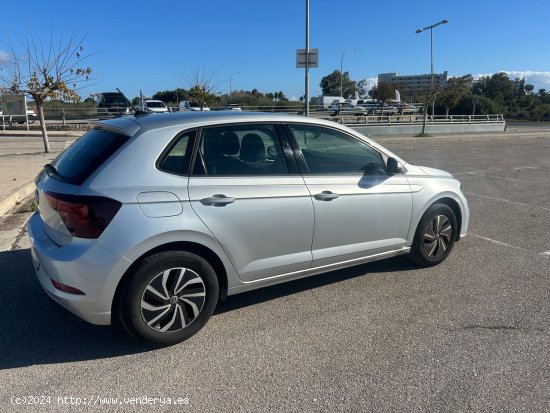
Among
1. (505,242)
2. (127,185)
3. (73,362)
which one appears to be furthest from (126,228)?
(505,242)

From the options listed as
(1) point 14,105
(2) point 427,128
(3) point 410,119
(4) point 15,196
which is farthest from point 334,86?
(4) point 15,196

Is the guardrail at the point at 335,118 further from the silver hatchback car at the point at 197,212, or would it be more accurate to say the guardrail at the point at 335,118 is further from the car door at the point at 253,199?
the car door at the point at 253,199

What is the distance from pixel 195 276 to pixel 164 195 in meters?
0.64

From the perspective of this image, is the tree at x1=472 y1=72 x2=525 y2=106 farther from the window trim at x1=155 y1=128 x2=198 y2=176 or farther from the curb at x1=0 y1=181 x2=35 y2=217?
the window trim at x1=155 y1=128 x2=198 y2=176

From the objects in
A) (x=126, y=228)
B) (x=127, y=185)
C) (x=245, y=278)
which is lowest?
(x=245, y=278)

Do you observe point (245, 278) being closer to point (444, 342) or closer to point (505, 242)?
point (444, 342)

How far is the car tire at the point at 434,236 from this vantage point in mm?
4844

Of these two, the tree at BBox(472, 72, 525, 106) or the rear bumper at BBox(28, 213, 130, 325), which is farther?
the tree at BBox(472, 72, 525, 106)

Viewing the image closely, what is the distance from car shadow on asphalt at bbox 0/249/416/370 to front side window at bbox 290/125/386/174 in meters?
1.19

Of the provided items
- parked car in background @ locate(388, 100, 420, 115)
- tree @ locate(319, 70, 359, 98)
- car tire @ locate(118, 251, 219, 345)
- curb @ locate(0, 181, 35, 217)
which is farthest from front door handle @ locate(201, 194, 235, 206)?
tree @ locate(319, 70, 359, 98)

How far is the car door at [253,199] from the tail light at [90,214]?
58cm

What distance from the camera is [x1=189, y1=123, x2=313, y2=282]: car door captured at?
351 cm

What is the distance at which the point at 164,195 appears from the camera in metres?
3.31

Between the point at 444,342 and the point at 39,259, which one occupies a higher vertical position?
the point at 39,259
